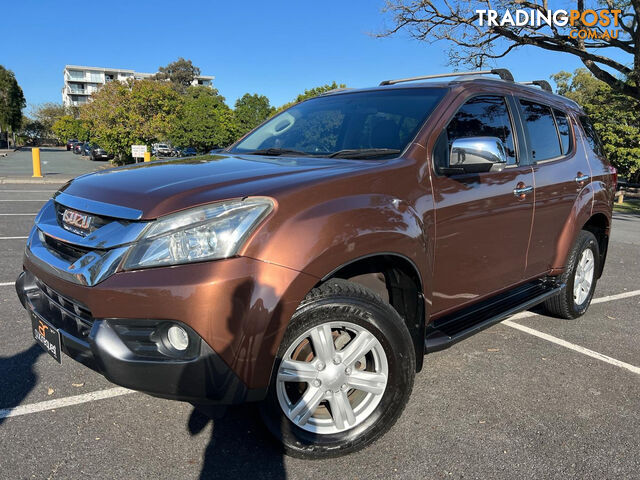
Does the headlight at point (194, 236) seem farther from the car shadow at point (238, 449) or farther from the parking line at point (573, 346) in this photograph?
the parking line at point (573, 346)

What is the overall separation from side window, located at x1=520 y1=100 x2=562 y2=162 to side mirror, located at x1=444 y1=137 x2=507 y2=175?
100cm

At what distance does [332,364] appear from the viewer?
7.83 ft

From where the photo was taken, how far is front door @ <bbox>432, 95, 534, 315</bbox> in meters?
2.87

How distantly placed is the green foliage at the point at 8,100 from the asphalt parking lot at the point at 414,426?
77.4m

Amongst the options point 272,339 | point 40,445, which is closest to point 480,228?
point 272,339

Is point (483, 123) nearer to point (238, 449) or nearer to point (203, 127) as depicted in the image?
point (238, 449)

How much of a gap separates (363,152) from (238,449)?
1750 millimetres

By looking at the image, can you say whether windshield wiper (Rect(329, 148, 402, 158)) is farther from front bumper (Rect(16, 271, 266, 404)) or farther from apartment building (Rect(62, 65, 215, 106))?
apartment building (Rect(62, 65, 215, 106))

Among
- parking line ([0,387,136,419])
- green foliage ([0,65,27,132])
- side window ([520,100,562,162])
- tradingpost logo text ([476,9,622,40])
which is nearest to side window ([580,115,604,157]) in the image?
side window ([520,100,562,162])

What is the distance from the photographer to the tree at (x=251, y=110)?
4355 cm

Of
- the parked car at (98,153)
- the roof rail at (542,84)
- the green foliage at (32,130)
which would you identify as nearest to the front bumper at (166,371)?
the roof rail at (542,84)

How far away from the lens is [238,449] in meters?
2.52

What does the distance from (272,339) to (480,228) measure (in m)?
1.62

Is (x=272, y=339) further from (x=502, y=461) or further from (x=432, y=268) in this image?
(x=502, y=461)
